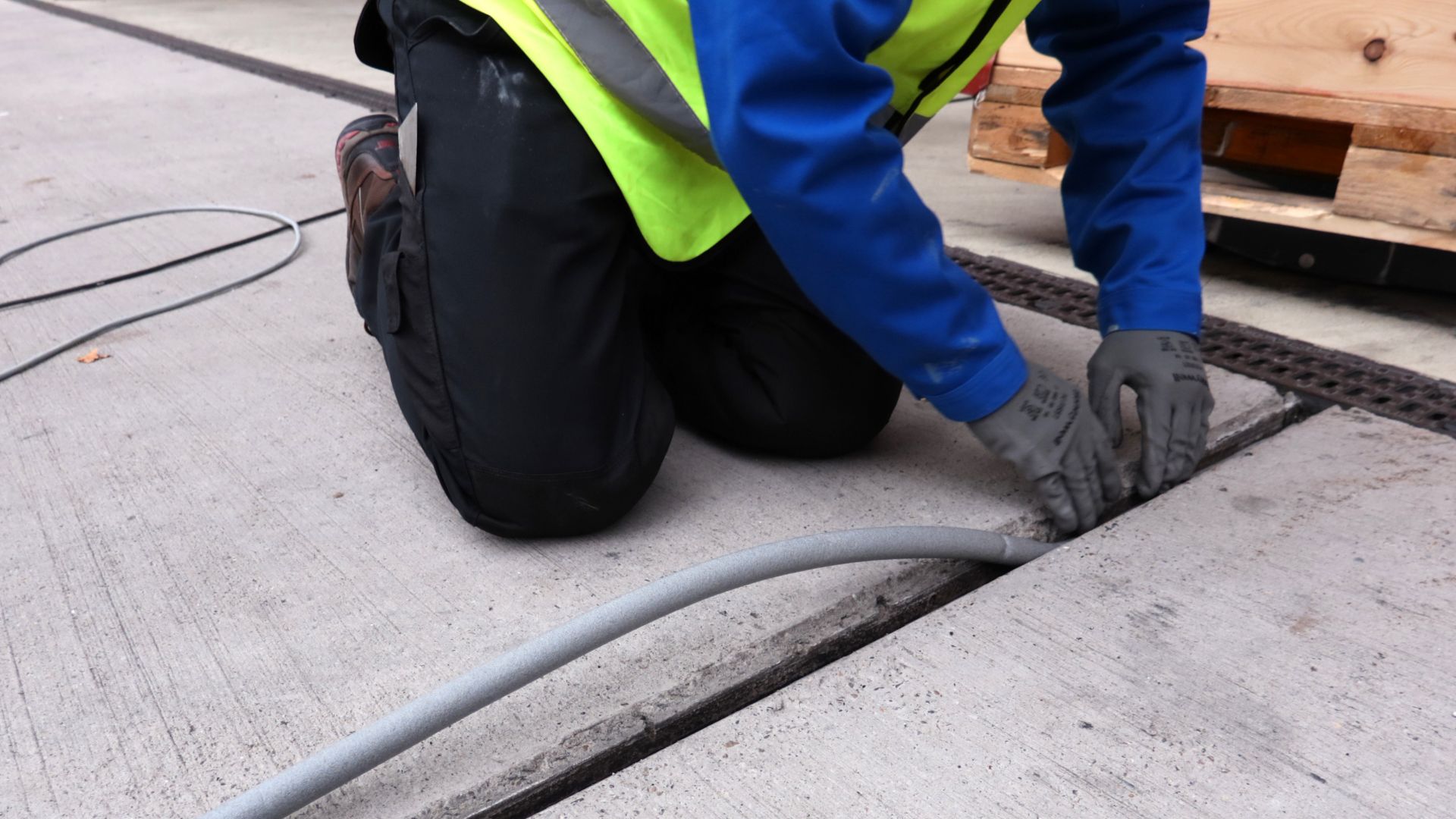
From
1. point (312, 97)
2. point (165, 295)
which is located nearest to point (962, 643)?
point (165, 295)

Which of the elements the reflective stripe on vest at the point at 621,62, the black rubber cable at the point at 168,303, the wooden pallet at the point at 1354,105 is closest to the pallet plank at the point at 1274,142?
the wooden pallet at the point at 1354,105

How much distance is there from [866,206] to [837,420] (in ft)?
1.39

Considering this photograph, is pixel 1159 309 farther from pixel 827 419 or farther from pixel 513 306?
pixel 513 306

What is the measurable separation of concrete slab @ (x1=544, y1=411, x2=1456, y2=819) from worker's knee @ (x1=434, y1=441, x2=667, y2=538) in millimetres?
351

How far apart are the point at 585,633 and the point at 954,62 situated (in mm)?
755

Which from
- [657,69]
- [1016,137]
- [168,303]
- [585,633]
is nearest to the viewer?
[585,633]

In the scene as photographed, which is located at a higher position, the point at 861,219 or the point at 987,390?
the point at 861,219

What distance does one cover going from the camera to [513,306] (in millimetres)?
1238

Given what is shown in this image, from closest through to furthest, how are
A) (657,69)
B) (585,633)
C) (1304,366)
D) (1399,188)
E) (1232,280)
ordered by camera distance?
(585,633), (657,69), (1304,366), (1399,188), (1232,280)

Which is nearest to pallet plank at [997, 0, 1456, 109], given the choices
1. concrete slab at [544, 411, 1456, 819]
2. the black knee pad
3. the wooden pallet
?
the wooden pallet

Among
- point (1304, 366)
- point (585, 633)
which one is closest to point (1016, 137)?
point (1304, 366)

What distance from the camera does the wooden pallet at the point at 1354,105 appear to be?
5.79 feet

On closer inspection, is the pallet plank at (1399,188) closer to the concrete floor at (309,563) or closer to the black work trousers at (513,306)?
the concrete floor at (309,563)

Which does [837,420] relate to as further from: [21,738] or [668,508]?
[21,738]
